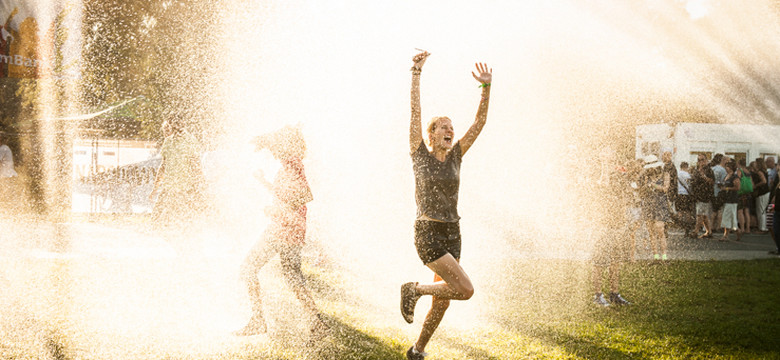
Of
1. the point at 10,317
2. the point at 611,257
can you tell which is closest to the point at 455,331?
the point at 611,257

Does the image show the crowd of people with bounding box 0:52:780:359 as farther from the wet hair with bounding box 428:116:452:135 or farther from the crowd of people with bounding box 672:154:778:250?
the crowd of people with bounding box 672:154:778:250

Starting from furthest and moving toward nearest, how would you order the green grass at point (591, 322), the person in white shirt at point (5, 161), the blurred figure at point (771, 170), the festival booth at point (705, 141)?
the festival booth at point (705, 141)
the blurred figure at point (771, 170)
the person in white shirt at point (5, 161)
the green grass at point (591, 322)

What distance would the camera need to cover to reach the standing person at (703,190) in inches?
559

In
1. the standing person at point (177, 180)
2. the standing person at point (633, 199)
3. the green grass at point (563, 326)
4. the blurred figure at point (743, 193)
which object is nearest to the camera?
the green grass at point (563, 326)

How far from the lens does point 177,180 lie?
275 inches

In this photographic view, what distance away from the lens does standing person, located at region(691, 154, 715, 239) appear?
14.2 meters

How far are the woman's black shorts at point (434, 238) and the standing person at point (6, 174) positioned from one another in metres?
11.1

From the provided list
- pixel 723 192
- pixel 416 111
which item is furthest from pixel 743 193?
pixel 416 111

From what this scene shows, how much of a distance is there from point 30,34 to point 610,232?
56.7 feet

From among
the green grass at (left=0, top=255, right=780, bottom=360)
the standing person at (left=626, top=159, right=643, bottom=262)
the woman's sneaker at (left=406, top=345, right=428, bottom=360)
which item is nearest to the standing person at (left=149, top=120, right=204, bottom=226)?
the green grass at (left=0, top=255, right=780, bottom=360)

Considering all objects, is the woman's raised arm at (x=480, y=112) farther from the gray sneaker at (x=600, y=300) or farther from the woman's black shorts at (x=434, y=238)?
the gray sneaker at (x=600, y=300)

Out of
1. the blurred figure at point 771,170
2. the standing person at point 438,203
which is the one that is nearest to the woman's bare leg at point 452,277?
the standing person at point 438,203

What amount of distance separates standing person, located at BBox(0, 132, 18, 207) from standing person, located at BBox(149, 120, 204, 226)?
710cm

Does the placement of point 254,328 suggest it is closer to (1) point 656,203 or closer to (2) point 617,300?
(2) point 617,300
